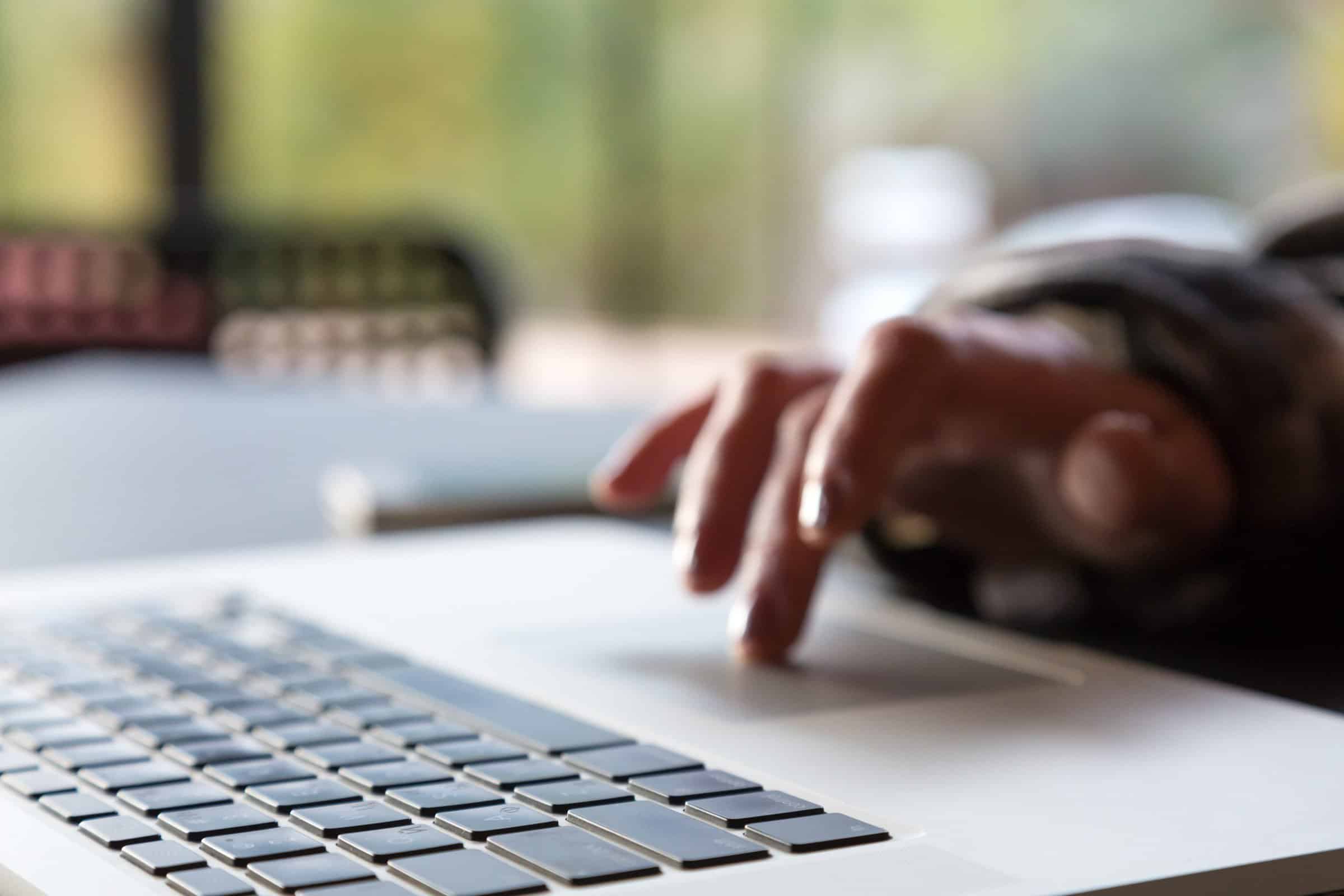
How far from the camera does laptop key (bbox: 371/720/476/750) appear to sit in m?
0.30

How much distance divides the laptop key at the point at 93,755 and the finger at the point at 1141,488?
0.26 m

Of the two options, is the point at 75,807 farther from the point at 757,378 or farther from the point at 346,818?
the point at 757,378

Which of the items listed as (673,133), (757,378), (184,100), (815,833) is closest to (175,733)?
(815,833)

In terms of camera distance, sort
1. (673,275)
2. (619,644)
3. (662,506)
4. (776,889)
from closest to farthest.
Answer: (776,889)
(619,644)
(662,506)
(673,275)

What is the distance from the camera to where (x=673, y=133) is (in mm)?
5027

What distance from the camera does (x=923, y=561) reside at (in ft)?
1.74

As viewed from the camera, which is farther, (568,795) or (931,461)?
(931,461)

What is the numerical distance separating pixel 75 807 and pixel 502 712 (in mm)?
89

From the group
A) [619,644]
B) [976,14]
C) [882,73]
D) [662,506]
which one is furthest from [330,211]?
[619,644]

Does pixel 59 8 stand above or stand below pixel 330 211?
above

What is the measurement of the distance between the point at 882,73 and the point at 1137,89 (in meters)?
0.80

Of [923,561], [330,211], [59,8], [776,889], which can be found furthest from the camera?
[330,211]

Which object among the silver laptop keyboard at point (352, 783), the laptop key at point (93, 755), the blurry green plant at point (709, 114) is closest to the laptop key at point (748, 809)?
the silver laptop keyboard at point (352, 783)

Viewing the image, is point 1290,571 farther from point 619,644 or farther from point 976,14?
point 976,14
